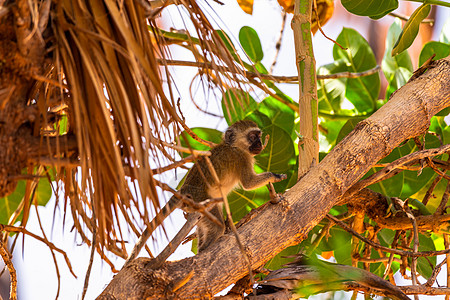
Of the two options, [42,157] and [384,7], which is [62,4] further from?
[384,7]

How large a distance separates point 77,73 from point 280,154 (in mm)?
1305

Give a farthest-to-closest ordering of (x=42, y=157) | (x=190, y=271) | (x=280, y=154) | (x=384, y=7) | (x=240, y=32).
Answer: (x=240, y=32) < (x=280, y=154) < (x=384, y=7) < (x=190, y=271) < (x=42, y=157)

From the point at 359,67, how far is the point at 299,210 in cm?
149

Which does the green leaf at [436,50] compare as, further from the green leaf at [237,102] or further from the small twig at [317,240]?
the small twig at [317,240]

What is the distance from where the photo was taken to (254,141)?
236 centimetres

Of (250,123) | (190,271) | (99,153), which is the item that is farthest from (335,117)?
(99,153)

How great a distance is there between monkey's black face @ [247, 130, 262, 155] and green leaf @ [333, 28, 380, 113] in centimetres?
52

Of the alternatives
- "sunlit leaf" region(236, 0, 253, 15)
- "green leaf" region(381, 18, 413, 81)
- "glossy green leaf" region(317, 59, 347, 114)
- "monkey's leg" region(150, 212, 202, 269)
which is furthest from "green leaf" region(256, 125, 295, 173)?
"green leaf" region(381, 18, 413, 81)

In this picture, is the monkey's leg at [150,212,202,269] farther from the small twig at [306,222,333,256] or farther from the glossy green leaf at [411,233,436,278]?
the glossy green leaf at [411,233,436,278]

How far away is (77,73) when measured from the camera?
985 millimetres

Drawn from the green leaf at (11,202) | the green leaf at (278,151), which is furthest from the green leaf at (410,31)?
the green leaf at (11,202)

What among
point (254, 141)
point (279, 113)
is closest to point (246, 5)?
point (279, 113)

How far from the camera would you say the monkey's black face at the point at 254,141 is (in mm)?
2307

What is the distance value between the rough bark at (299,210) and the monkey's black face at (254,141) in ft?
2.73
